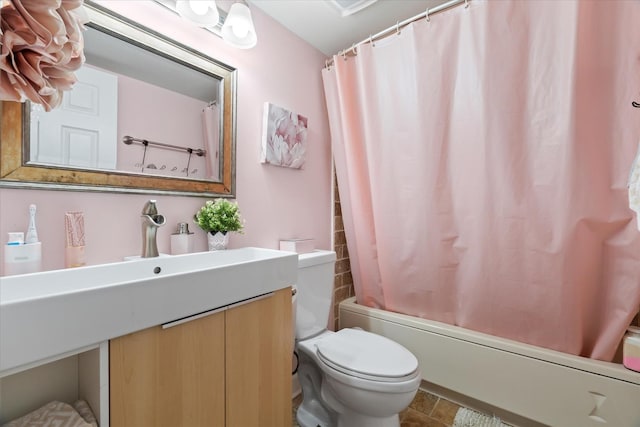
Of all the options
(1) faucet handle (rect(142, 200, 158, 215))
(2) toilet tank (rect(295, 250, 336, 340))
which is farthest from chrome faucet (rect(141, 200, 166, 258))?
(2) toilet tank (rect(295, 250, 336, 340))

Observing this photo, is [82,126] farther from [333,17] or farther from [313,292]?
[333,17]

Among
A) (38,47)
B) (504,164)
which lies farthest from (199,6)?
(504,164)

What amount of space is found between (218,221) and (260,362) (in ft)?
1.91

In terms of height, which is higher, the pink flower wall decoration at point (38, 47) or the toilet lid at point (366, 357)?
the pink flower wall decoration at point (38, 47)

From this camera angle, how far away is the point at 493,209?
1.41 meters

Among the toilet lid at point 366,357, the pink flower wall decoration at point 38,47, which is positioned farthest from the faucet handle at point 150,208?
the toilet lid at point 366,357

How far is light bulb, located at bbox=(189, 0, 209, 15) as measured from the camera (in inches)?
44.3

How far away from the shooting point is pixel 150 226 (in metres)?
1.04

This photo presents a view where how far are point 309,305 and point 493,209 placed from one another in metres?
1.03

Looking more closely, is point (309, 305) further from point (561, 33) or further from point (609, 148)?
point (561, 33)

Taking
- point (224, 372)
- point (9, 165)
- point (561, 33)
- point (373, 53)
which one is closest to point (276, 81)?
point (373, 53)

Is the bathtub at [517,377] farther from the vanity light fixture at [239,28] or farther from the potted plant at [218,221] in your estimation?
the vanity light fixture at [239,28]

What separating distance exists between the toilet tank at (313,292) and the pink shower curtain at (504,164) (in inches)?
16.8

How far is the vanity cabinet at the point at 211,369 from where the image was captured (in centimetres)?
71
